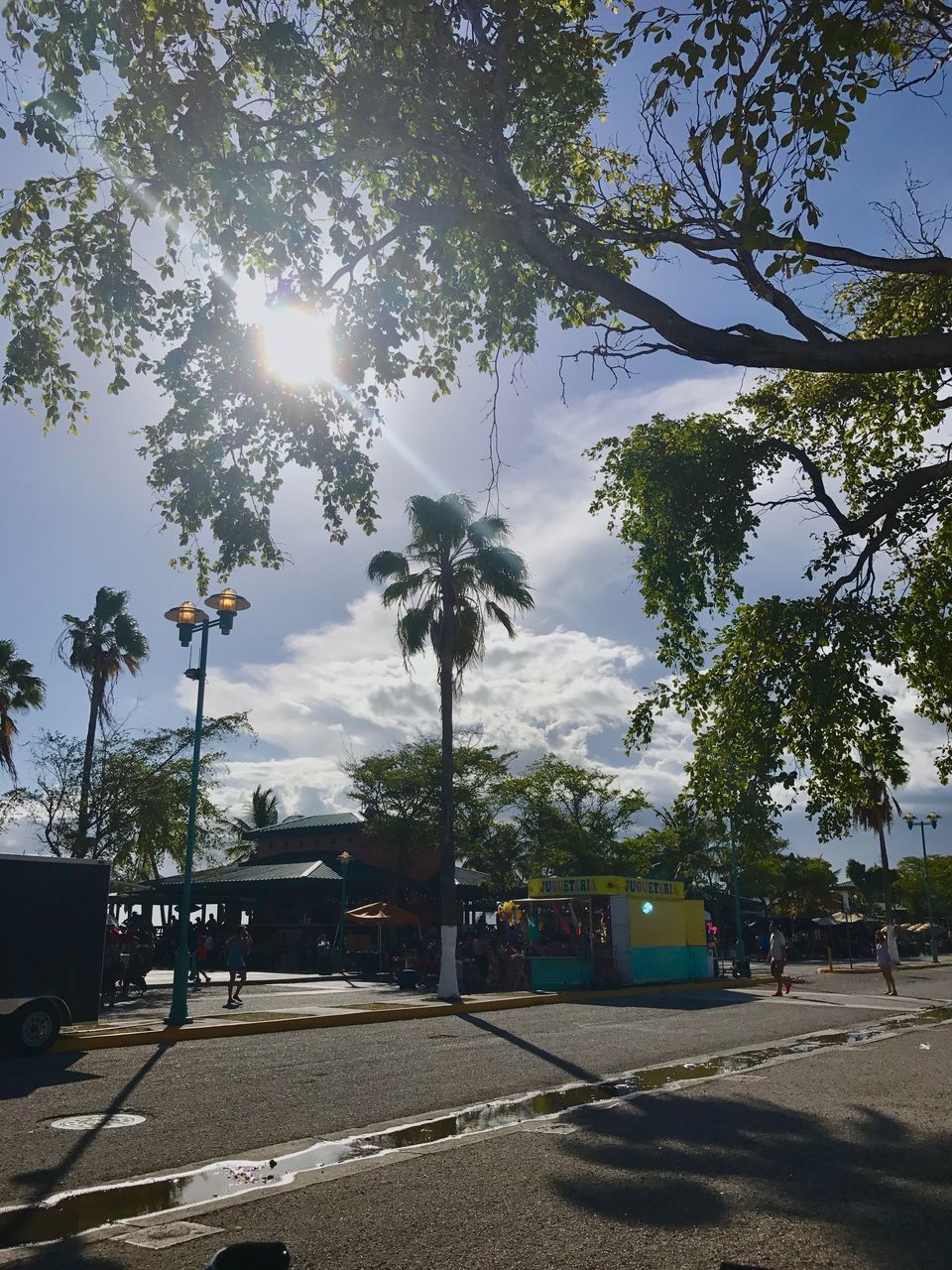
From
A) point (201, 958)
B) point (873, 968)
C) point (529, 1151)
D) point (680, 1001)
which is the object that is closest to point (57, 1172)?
point (529, 1151)

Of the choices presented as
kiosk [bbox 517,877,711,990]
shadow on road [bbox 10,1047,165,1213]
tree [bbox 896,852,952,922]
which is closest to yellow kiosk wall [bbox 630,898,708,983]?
kiosk [bbox 517,877,711,990]

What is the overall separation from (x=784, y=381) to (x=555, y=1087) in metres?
9.88

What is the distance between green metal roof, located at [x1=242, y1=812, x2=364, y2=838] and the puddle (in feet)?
149

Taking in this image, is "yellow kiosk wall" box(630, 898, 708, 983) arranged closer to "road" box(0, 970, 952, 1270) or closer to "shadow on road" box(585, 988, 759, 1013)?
"shadow on road" box(585, 988, 759, 1013)

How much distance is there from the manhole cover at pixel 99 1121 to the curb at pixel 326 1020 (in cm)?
546

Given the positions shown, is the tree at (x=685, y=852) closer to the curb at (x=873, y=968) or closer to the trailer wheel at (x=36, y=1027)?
the curb at (x=873, y=968)

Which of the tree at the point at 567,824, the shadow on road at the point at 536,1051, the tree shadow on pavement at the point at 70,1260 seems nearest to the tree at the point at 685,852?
the tree at the point at 567,824

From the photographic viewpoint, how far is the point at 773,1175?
6340 mm

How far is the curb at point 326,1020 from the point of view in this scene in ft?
48.5

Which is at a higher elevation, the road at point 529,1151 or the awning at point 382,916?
the awning at point 382,916

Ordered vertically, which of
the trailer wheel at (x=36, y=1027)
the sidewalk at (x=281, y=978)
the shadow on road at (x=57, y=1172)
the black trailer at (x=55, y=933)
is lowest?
the sidewalk at (x=281, y=978)

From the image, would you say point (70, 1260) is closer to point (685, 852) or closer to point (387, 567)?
point (387, 567)

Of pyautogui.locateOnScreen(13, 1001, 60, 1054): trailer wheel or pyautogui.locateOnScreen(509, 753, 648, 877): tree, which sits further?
pyautogui.locateOnScreen(509, 753, 648, 877): tree

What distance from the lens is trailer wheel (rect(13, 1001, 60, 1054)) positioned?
12997mm
